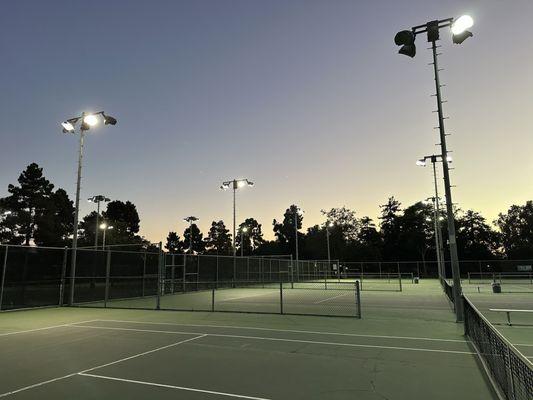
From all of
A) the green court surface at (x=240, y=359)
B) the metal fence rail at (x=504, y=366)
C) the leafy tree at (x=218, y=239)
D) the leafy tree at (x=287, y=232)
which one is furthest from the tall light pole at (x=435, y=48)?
the leafy tree at (x=218, y=239)

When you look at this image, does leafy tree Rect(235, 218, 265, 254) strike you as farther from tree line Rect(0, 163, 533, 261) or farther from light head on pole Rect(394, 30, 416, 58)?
light head on pole Rect(394, 30, 416, 58)

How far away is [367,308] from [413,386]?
11590 mm

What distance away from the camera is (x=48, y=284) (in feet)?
60.6

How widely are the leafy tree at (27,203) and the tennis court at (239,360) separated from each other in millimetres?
51874

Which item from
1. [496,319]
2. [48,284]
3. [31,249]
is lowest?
A: [496,319]

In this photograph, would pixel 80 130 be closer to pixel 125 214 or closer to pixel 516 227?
pixel 125 214

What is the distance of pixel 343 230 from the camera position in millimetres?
103000

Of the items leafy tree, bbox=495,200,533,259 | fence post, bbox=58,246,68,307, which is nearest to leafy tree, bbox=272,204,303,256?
leafy tree, bbox=495,200,533,259

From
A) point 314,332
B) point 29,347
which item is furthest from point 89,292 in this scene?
point 314,332

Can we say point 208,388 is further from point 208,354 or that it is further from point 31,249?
point 31,249

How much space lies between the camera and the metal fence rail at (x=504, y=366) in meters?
4.08

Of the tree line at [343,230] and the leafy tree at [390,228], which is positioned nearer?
the tree line at [343,230]

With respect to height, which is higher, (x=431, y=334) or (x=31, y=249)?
(x=31, y=249)

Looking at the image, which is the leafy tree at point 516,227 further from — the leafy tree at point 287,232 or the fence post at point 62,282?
the fence post at point 62,282
